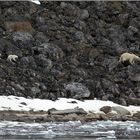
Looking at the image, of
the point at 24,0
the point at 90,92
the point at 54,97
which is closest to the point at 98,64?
the point at 90,92

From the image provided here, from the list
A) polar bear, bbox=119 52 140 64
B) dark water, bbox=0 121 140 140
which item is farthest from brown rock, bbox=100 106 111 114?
polar bear, bbox=119 52 140 64

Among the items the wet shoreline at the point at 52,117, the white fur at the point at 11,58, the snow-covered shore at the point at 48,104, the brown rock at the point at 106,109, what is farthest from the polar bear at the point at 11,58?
the brown rock at the point at 106,109

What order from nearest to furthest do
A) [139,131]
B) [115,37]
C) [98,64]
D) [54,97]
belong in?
[139,131] < [54,97] < [98,64] < [115,37]

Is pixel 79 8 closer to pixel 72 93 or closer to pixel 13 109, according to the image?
pixel 72 93

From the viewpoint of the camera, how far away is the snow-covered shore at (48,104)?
24.4 metres

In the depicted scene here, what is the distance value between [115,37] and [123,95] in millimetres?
8261

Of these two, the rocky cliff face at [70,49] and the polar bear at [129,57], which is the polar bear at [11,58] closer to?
the rocky cliff face at [70,49]

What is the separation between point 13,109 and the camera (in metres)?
23.8

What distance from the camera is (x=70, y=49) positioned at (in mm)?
33469

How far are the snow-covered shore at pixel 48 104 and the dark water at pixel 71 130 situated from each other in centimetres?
359

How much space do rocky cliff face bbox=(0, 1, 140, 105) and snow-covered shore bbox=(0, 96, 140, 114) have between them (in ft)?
2.71

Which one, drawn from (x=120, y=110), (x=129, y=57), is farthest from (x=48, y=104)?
(x=129, y=57)

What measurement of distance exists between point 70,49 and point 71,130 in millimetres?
15611

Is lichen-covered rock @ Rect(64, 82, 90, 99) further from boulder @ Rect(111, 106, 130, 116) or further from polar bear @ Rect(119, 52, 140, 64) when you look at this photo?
polar bear @ Rect(119, 52, 140, 64)
